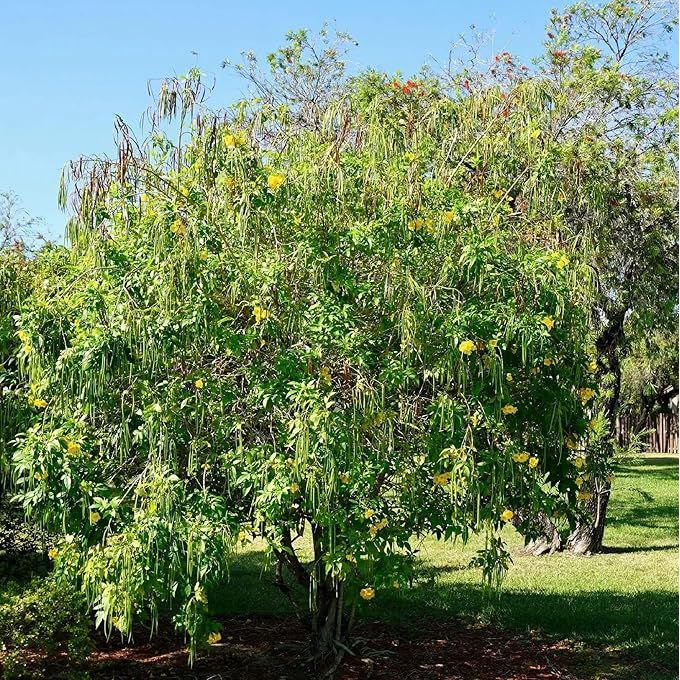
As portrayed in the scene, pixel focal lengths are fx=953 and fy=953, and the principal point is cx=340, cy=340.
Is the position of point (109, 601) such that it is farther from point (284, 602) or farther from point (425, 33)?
point (425, 33)

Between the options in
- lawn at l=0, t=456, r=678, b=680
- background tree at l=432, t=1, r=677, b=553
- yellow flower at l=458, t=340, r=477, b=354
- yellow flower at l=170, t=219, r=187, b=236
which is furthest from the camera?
background tree at l=432, t=1, r=677, b=553

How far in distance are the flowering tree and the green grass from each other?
691mm

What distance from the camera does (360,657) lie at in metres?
6.05

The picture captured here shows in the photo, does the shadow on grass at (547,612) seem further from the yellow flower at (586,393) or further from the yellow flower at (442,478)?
the yellow flower at (442,478)

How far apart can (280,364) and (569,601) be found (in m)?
4.91

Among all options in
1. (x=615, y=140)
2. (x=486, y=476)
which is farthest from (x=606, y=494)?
(x=486, y=476)

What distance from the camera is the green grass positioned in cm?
644

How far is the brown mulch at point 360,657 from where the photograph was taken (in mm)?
5844

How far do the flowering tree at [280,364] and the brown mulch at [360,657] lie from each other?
4.19 ft

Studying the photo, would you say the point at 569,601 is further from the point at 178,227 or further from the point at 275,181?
the point at 178,227

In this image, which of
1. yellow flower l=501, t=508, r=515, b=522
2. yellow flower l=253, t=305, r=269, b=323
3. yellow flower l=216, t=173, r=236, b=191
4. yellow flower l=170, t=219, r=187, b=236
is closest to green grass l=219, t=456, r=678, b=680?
yellow flower l=501, t=508, r=515, b=522

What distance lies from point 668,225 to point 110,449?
663cm

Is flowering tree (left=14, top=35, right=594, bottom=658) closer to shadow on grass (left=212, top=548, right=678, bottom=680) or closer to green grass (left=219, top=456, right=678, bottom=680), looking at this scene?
green grass (left=219, top=456, right=678, bottom=680)

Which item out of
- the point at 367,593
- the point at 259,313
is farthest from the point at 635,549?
the point at 259,313
